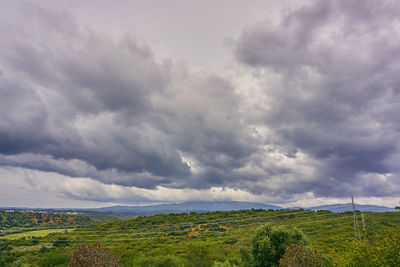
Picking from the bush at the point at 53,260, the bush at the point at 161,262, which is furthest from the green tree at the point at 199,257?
the bush at the point at 53,260

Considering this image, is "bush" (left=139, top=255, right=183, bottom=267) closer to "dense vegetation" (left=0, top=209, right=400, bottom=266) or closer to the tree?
"dense vegetation" (left=0, top=209, right=400, bottom=266)

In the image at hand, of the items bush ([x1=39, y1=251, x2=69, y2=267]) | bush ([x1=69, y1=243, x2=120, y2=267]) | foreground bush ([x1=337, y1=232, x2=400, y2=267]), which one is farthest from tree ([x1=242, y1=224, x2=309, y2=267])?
bush ([x1=39, y1=251, x2=69, y2=267])

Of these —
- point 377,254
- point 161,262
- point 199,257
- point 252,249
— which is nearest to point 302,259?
point 377,254

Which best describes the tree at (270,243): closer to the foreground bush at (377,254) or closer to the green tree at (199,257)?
the green tree at (199,257)

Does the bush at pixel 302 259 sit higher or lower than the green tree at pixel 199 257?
higher

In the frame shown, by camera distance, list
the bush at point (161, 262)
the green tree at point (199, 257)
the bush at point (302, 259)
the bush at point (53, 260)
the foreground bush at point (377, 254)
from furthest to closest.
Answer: the green tree at point (199, 257) → the bush at point (53, 260) → the bush at point (161, 262) → the bush at point (302, 259) → the foreground bush at point (377, 254)

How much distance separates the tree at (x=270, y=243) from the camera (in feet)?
179

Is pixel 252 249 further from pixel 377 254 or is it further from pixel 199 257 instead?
pixel 377 254

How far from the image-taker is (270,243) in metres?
55.6

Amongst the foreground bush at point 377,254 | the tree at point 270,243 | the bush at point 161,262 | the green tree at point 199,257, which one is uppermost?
the foreground bush at point 377,254

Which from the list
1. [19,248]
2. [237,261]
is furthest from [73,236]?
[237,261]

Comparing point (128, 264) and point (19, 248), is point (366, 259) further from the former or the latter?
point (19, 248)

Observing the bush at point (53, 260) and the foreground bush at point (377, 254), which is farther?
the bush at point (53, 260)

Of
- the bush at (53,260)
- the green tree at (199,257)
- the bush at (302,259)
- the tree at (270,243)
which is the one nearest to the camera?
the bush at (302,259)
